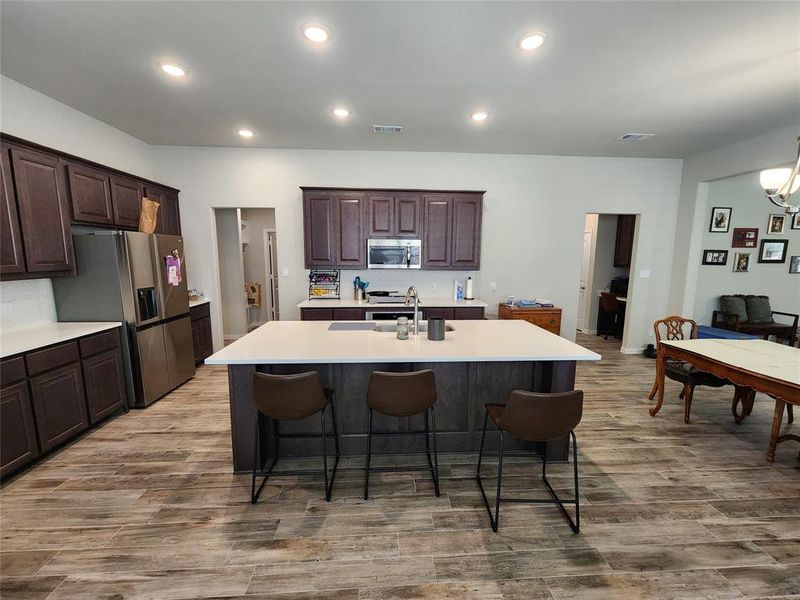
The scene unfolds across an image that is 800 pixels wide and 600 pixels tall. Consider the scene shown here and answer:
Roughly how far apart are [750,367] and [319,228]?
14.5 ft

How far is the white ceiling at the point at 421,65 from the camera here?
6.41 ft

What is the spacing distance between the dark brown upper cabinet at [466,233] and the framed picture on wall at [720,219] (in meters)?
3.77

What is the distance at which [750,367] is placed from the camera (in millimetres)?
2484

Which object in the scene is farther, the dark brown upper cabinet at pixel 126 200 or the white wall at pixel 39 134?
the dark brown upper cabinet at pixel 126 200

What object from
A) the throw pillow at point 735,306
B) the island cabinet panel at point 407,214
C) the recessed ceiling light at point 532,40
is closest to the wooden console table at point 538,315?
the island cabinet panel at point 407,214

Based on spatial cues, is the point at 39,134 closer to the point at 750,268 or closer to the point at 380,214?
the point at 380,214

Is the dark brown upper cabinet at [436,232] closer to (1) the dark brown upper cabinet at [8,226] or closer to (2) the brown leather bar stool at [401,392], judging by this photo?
(2) the brown leather bar stool at [401,392]

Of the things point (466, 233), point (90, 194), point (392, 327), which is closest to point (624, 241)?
point (466, 233)

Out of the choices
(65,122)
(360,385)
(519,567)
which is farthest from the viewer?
(65,122)

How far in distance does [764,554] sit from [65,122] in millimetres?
6205

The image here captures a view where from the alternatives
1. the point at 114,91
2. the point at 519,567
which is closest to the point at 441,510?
the point at 519,567

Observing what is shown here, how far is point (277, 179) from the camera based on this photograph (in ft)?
15.0

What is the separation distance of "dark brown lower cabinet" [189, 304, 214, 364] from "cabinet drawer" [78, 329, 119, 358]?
1.09 m

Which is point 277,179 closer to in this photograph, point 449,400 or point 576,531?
point 449,400
